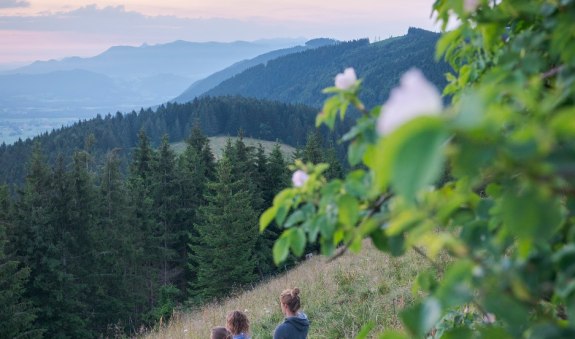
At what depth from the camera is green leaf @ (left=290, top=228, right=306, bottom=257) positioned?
4.62 ft

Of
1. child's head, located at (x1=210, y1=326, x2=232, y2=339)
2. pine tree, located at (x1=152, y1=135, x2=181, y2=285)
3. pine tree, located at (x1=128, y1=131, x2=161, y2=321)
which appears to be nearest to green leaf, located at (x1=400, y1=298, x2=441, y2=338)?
child's head, located at (x1=210, y1=326, x2=232, y2=339)

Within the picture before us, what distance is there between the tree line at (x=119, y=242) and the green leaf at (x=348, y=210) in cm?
1871

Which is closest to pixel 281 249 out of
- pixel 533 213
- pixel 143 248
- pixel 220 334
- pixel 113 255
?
pixel 533 213

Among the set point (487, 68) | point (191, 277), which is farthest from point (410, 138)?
point (191, 277)

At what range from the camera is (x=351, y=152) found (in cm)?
141

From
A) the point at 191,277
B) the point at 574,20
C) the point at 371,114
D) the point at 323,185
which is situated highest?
the point at 574,20

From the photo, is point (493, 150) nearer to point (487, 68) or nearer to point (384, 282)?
point (487, 68)

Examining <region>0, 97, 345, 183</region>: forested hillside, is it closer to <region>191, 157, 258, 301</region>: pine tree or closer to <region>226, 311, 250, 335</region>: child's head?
<region>191, 157, 258, 301</region>: pine tree

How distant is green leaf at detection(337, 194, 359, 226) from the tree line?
18.7 metres

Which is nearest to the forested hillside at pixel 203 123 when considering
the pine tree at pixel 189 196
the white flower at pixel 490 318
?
the pine tree at pixel 189 196

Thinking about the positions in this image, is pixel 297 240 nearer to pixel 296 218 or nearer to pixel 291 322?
pixel 296 218

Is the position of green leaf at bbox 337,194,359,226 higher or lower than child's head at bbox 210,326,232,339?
higher

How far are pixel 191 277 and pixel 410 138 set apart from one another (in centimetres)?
3190

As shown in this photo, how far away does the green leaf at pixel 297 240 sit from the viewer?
1.41 m
